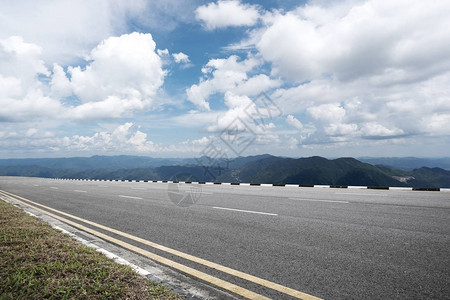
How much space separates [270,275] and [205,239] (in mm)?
2072

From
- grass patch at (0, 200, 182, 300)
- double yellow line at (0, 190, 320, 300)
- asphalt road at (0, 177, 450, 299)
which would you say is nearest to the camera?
grass patch at (0, 200, 182, 300)

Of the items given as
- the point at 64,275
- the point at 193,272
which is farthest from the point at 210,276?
the point at 64,275

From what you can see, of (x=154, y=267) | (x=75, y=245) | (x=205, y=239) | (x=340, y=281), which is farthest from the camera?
(x=205, y=239)

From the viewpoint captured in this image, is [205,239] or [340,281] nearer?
[340,281]

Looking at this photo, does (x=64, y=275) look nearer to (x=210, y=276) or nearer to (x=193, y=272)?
(x=193, y=272)

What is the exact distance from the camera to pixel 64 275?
10.6 ft

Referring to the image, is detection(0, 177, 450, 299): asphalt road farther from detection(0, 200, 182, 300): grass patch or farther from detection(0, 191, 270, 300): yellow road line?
detection(0, 200, 182, 300): grass patch

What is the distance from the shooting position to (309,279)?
3.30 meters

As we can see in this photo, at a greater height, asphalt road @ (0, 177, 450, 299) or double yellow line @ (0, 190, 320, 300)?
asphalt road @ (0, 177, 450, 299)

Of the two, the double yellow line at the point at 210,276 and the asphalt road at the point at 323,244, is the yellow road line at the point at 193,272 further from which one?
the asphalt road at the point at 323,244

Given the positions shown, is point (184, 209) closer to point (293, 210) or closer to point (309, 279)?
point (293, 210)

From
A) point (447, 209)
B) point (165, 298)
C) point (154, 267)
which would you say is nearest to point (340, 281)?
point (165, 298)

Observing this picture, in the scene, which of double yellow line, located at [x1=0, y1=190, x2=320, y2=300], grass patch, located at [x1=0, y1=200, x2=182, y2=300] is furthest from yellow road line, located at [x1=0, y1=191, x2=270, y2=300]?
grass patch, located at [x1=0, y1=200, x2=182, y2=300]

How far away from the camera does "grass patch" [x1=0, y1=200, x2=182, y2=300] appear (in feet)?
9.14
